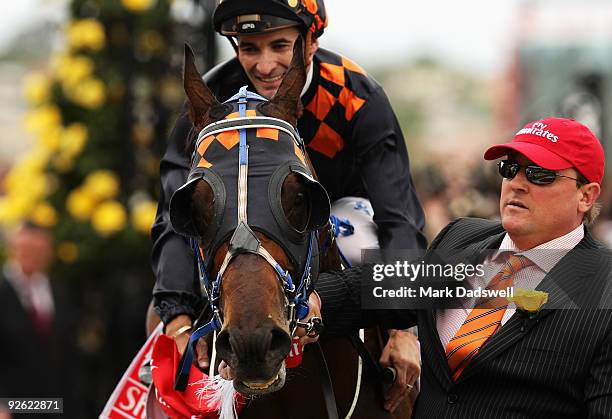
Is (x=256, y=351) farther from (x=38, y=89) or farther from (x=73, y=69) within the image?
→ (x=38, y=89)

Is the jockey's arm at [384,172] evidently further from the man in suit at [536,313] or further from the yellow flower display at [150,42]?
the yellow flower display at [150,42]

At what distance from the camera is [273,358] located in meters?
3.17

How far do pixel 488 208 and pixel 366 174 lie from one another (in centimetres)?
455

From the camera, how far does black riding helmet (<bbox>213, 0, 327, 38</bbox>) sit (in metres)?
4.13

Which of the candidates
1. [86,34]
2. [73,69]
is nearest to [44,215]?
[73,69]

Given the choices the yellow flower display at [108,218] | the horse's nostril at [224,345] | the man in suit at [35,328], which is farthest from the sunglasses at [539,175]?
the yellow flower display at [108,218]

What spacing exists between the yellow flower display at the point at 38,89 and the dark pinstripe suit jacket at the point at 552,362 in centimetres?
635

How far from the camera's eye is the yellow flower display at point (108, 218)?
9391 mm

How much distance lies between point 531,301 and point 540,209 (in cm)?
30

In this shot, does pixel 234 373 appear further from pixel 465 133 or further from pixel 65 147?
pixel 465 133

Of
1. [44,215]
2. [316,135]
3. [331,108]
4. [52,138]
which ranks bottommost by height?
[44,215]

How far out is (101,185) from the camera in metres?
9.51

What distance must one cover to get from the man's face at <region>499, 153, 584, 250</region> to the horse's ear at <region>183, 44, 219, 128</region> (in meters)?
1.01

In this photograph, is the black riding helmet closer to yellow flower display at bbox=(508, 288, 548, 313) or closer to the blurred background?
yellow flower display at bbox=(508, 288, 548, 313)
